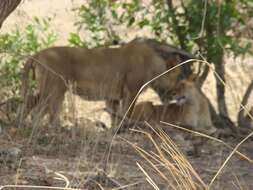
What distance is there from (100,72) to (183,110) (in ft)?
3.99

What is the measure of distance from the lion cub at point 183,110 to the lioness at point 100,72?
30 centimetres

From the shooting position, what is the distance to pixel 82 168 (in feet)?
18.7

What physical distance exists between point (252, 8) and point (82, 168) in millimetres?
3805

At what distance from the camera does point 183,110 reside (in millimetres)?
9633

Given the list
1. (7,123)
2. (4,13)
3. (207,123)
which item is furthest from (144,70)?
(4,13)

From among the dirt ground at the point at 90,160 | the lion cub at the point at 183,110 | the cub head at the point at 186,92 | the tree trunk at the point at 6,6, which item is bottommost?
the dirt ground at the point at 90,160

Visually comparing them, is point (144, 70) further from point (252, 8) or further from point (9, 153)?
point (9, 153)

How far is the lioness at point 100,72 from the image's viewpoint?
9.11m

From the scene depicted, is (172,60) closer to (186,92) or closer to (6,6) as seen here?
(186,92)

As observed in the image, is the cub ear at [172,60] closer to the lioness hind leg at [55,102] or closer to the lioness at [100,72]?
the lioness at [100,72]

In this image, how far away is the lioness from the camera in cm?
911

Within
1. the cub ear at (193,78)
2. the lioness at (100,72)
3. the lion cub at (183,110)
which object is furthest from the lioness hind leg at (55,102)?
the cub ear at (193,78)

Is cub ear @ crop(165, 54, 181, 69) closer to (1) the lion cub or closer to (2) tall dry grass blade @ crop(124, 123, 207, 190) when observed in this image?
(1) the lion cub

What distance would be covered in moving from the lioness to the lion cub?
0.30 metres
